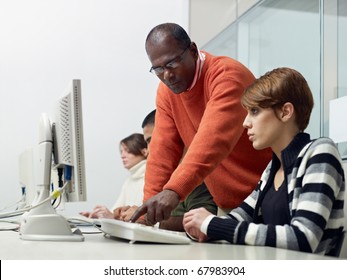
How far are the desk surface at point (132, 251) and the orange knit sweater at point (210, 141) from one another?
29 centimetres

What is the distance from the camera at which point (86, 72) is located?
4438 millimetres

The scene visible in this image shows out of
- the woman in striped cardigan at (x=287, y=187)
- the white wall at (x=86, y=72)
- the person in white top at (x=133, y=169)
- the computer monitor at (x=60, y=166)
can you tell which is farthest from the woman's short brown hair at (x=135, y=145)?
the woman in striped cardigan at (x=287, y=187)

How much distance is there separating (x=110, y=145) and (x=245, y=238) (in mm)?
3282

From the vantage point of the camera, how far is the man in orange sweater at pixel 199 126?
153 cm

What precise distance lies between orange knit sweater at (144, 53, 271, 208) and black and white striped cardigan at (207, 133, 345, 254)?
0.87 ft

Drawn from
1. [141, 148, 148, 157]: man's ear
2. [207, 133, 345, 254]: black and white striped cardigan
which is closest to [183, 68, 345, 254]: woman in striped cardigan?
[207, 133, 345, 254]: black and white striped cardigan

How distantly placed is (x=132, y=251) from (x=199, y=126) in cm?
67

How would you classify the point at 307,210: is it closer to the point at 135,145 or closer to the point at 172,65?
the point at 172,65

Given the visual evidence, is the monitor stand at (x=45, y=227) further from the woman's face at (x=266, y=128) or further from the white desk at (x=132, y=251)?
the woman's face at (x=266, y=128)

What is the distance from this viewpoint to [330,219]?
125 cm

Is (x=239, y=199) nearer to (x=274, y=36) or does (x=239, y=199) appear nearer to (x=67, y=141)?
(x=67, y=141)

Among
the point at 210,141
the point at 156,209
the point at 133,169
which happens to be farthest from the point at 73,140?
the point at 133,169

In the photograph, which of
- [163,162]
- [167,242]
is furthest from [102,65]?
[167,242]
